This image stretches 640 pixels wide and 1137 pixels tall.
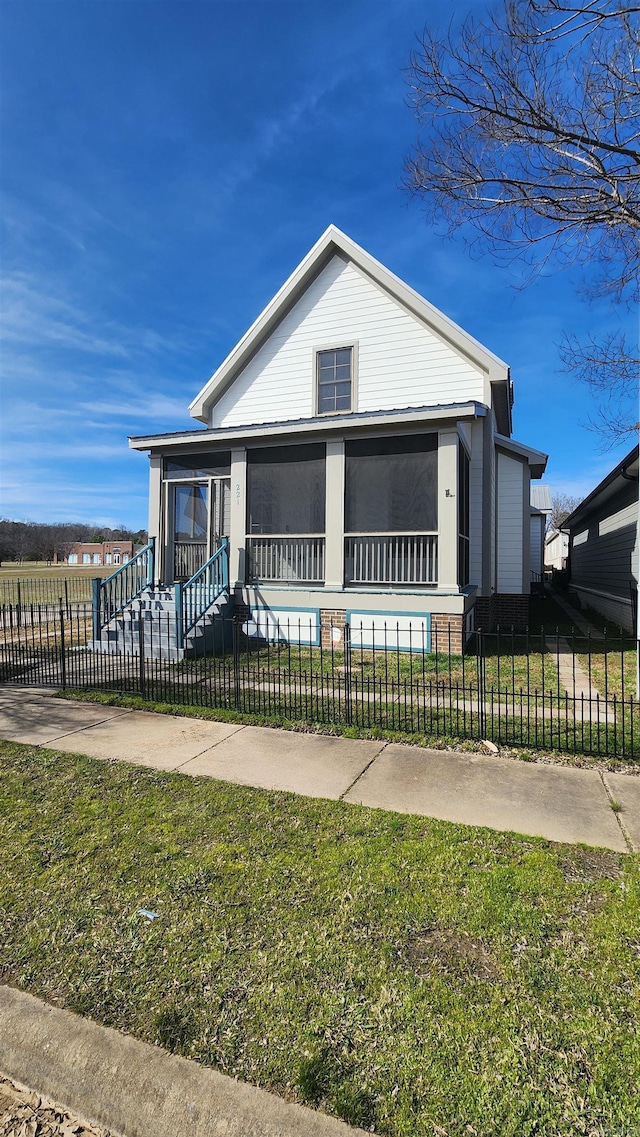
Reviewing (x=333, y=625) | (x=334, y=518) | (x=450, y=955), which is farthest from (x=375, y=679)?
(x=450, y=955)

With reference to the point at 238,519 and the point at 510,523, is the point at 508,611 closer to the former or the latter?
the point at 510,523

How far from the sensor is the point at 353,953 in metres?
2.78

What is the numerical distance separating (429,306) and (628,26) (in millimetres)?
5962

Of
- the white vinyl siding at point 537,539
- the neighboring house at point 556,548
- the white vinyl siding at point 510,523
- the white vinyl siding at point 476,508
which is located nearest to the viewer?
the white vinyl siding at point 476,508

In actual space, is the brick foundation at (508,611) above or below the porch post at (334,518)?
below

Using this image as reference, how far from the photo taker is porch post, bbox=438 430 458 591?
10688 mm

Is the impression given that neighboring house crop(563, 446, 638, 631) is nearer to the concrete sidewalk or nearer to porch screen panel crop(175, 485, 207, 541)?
the concrete sidewalk

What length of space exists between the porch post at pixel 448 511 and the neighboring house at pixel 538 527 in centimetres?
1819

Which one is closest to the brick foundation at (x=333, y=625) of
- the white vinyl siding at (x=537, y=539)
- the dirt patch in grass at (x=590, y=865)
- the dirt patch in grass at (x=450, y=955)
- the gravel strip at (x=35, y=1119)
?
the dirt patch in grass at (x=590, y=865)

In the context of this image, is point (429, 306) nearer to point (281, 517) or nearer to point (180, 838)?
point (281, 517)

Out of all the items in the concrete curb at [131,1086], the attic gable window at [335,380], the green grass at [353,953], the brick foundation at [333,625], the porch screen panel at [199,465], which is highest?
the attic gable window at [335,380]

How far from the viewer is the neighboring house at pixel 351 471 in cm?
1123

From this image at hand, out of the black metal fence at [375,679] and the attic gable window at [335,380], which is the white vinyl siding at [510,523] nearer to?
the black metal fence at [375,679]

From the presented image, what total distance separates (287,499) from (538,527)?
62.1ft
